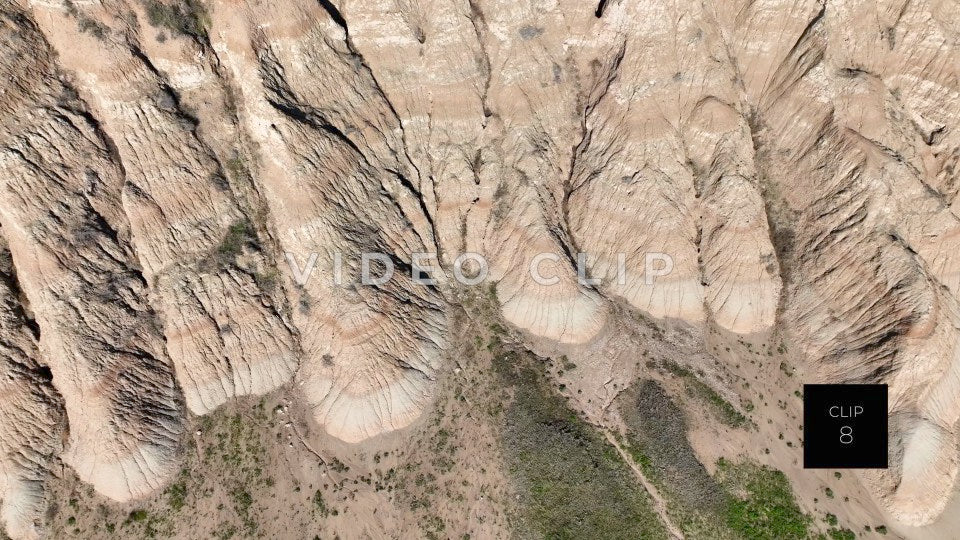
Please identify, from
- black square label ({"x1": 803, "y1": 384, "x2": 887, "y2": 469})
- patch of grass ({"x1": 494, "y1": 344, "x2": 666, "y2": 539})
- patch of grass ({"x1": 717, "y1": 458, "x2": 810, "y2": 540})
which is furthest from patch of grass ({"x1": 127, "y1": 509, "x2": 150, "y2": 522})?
black square label ({"x1": 803, "y1": 384, "x2": 887, "y2": 469})

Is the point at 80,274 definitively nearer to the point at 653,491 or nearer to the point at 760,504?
the point at 653,491

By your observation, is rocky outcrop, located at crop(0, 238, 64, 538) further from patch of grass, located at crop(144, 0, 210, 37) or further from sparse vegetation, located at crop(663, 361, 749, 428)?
sparse vegetation, located at crop(663, 361, 749, 428)

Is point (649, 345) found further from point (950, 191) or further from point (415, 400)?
point (950, 191)

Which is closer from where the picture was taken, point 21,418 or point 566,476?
point 21,418

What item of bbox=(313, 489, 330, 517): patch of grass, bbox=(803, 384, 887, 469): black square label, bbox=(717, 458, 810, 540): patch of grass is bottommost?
bbox=(313, 489, 330, 517): patch of grass

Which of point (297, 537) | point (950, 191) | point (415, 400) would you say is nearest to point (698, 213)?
point (950, 191)

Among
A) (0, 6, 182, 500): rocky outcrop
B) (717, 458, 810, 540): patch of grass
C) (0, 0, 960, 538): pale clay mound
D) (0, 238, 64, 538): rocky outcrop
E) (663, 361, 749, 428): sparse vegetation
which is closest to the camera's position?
(0, 238, 64, 538): rocky outcrop

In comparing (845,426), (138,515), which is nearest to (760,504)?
(845,426)
